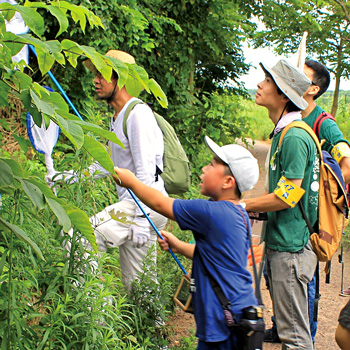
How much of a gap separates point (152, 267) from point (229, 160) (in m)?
1.45

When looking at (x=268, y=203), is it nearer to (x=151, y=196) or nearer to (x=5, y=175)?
(x=151, y=196)

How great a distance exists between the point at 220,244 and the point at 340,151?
2.04 metres

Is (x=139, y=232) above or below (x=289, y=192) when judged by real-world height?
below

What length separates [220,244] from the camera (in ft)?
8.79

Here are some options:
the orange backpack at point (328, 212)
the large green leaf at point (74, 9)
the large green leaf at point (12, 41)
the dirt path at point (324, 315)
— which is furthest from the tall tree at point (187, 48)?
the large green leaf at point (12, 41)

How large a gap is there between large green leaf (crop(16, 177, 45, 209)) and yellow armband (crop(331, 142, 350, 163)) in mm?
3104

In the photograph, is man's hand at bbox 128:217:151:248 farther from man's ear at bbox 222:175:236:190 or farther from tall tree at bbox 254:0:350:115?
tall tree at bbox 254:0:350:115

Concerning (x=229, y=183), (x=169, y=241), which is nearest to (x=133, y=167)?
(x=169, y=241)

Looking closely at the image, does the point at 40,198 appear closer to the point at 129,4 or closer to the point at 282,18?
the point at 129,4

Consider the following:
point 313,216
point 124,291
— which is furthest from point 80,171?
point 313,216

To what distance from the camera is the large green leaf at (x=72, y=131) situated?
1616mm

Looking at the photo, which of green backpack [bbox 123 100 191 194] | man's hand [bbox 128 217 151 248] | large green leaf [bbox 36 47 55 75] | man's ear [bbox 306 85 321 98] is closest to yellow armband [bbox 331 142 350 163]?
man's ear [bbox 306 85 321 98]

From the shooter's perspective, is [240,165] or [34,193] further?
[240,165]

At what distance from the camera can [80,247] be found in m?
3.13
